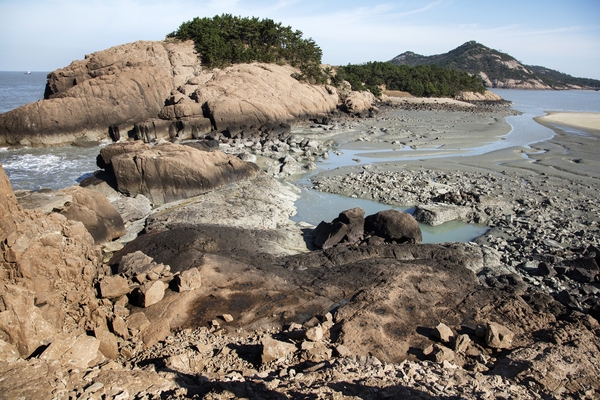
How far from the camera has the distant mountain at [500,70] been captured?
129250mm

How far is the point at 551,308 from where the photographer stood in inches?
292

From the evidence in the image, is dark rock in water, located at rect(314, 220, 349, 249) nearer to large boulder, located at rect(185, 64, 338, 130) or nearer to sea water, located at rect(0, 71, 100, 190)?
sea water, located at rect(0, 71, 100, 190)

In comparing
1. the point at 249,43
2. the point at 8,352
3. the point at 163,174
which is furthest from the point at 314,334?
the point at 249,43

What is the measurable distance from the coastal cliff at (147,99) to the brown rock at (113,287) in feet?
68.4

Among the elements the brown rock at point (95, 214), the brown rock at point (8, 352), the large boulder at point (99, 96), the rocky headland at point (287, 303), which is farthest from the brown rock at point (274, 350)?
the large boulder at point (99, 96)

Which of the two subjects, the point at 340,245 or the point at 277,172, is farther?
the point at 277,172

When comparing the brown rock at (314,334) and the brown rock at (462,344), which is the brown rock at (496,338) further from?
the brown rock at (314,334)

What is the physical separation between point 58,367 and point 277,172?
14.9 meters

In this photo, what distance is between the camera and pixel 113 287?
7.25m

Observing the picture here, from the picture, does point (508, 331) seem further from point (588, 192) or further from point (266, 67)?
point (266, 67)

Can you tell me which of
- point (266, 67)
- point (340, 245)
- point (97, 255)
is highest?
point (266, 67)

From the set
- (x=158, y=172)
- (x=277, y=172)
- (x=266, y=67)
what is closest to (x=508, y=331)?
(x=158, y=172)

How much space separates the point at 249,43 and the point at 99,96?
19.1 meters

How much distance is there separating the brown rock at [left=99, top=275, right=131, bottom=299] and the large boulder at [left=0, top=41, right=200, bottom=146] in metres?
22.6
